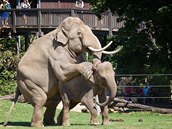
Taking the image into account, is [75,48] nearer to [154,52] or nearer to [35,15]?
[154,52]

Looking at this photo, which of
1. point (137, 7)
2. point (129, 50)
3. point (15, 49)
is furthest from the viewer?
point (15, 49)

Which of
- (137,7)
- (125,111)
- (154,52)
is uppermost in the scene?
(137,7)

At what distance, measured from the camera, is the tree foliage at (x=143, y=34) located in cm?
2212

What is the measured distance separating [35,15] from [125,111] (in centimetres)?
1241

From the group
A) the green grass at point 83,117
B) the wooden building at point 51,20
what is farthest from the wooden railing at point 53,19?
the green grass at point 83,117

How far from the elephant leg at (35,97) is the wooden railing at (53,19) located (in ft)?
65.3

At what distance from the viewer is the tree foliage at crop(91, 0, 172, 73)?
22125 millimetres

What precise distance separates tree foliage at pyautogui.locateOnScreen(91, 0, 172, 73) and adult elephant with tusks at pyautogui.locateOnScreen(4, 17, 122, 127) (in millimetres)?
8255

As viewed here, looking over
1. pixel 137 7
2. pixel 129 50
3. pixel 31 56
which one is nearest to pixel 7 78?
pixel 129 50

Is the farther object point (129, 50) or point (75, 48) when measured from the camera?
point (129, 50)

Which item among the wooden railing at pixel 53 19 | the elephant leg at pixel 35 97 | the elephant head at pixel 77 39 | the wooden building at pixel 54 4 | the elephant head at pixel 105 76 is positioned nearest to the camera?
the elephant head at pixel 105 76

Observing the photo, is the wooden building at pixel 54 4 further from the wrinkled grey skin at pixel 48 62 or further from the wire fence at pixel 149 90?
the wrinkled grey skin at pixel 48 62

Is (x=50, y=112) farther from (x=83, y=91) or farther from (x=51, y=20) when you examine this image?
(x=51, y=20)

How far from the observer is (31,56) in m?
13.3
